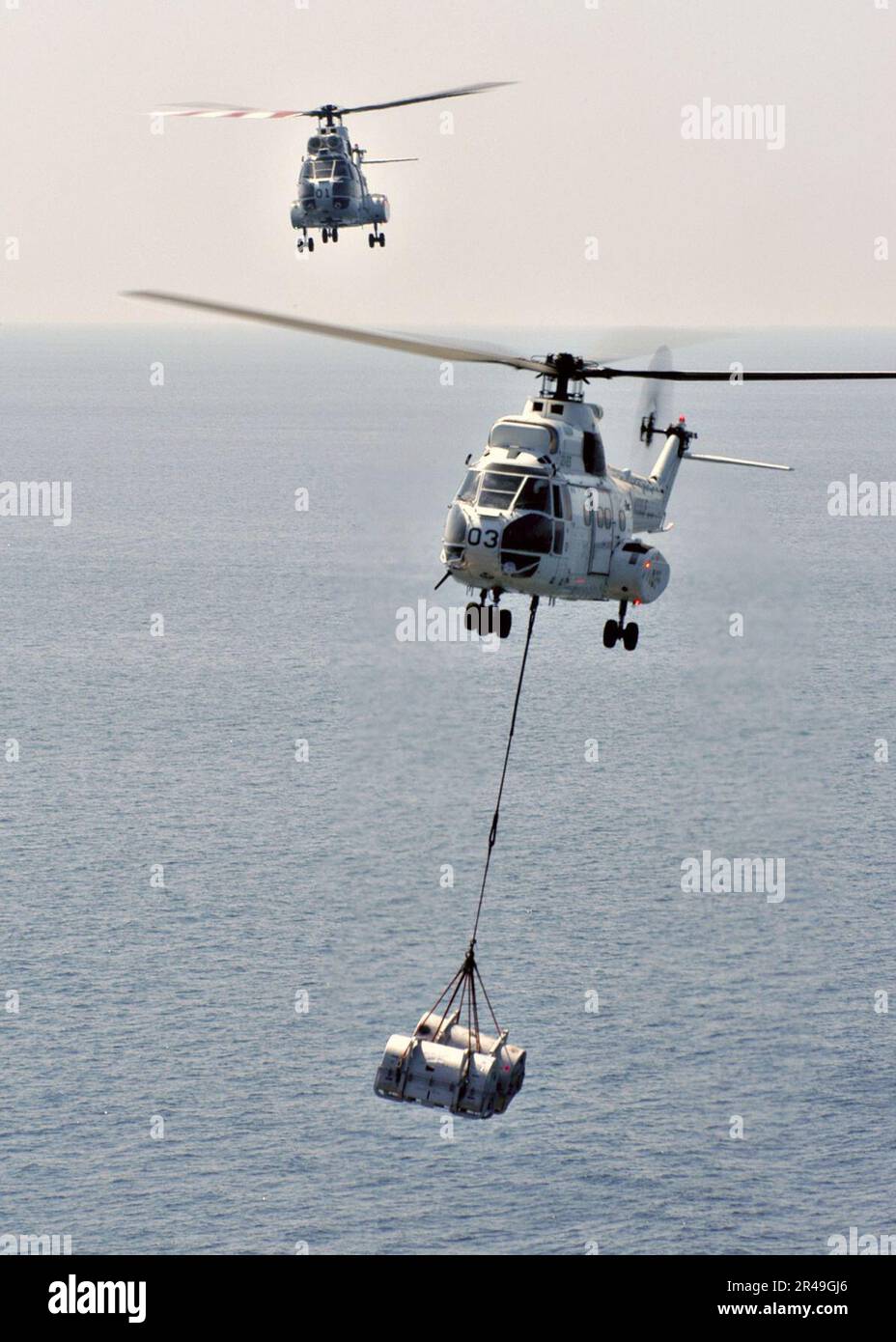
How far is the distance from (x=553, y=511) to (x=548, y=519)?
1.38 ft

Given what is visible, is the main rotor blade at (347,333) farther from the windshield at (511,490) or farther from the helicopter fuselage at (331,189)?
the helicopter fuselage at (331,189)

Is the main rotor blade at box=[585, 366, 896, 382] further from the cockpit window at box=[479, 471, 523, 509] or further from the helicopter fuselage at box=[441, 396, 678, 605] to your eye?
the cockpit window at box=[479, 471, 523, 509]

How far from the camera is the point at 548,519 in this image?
48.4 m

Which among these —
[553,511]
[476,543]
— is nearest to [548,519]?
[553,511]

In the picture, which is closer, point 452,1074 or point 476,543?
point 476,543

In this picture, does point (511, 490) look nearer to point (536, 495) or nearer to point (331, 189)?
point (536, 495)

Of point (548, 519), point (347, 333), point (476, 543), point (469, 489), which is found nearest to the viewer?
point (347, 333)

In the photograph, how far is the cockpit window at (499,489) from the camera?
158 feet

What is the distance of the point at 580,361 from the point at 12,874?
520 ft

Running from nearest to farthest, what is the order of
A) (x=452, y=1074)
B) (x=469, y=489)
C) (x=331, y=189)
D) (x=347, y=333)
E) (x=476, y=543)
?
(x=347, y=333) < (x=476, y=543) < (x=469, y=489) < (x=452, y=1074) < (x=331, y=189)

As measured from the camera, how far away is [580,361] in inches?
1956

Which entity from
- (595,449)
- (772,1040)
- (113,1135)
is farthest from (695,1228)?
(595,449)

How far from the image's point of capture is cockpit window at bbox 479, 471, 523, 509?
48281mm

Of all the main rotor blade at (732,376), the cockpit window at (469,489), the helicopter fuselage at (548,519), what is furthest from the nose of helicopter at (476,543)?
the main rotor blade at (732,376)
